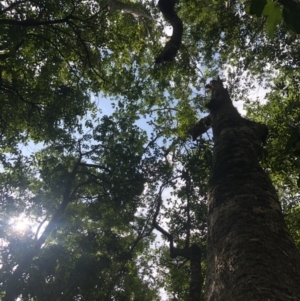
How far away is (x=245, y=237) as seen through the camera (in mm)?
1815

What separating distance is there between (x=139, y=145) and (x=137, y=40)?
4640 mm

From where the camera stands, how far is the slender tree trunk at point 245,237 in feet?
4.86

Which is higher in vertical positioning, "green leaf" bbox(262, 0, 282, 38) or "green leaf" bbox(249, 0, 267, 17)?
"green leaf" bbox(262, 0, 282, 38)

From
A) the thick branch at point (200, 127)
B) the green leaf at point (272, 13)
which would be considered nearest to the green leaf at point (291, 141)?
the green leaf at point (272, 13)

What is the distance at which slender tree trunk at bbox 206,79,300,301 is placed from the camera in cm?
148

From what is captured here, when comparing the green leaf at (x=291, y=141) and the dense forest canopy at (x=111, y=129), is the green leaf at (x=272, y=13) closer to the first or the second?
the green leaf at (x=291, y=141)

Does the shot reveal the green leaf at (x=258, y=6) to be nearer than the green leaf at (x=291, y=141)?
Yes

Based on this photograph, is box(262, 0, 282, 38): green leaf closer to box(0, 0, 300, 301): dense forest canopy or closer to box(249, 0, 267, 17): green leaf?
box(249, 0, 267, 17): green leaf

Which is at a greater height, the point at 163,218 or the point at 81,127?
the point at 81,127

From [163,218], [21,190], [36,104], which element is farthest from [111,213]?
[36,104]

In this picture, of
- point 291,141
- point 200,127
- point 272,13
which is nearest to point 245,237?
point 291,141

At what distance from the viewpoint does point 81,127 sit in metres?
12.0

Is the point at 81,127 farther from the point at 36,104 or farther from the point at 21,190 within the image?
the point at 21,190

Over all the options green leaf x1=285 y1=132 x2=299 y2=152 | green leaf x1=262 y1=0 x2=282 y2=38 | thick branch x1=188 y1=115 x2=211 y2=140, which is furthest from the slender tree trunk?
thick branch x1=188 y1=115 x2=211 y2=140
